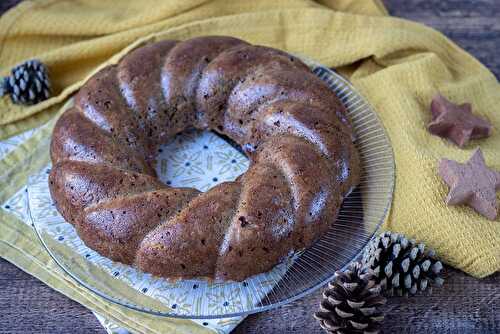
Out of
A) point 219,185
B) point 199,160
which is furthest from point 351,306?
point 199,160

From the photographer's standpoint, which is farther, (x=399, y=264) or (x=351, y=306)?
(x=399, y=264)

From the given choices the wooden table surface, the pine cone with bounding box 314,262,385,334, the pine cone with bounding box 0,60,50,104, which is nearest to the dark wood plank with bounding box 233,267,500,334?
the wooden table surface

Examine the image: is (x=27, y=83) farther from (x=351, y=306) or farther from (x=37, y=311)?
(x=351, y=306)

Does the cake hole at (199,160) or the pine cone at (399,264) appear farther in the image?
the cake hole at (199,160)

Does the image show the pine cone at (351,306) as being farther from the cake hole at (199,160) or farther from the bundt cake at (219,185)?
the cake hole at (199,160)

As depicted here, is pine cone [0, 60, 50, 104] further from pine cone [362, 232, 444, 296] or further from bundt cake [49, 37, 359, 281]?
pine cone [362, 232, 444, 296]

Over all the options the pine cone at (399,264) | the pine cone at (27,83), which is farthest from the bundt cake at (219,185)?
the pine cone at (27,83)
